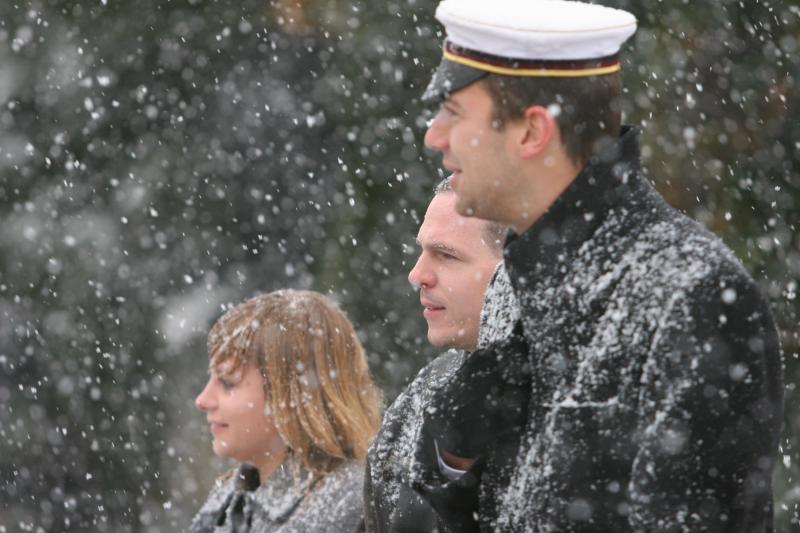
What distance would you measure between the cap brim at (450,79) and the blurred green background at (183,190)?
154 inches

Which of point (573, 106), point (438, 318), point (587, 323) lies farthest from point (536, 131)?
point (438, 318)

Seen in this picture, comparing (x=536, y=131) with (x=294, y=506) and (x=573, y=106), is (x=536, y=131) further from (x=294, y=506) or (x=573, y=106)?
(x=294, y=506)

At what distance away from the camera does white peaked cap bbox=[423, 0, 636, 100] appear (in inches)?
83.0

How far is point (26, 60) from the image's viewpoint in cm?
718

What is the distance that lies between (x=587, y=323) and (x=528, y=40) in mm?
461

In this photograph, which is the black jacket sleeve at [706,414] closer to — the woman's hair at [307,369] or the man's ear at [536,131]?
the man's ear at [536,131]

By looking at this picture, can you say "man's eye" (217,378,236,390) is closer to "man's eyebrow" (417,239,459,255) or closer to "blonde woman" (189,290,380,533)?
"blonde woman" (189,290,380,533)

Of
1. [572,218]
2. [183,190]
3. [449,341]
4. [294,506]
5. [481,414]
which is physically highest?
[572,218]

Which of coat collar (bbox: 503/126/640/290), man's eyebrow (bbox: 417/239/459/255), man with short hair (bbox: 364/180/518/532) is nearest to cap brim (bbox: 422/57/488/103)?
coat collar (bbox: 503/126/640/290)

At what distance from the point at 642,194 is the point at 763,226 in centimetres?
383

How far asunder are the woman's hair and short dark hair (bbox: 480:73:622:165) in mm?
1846

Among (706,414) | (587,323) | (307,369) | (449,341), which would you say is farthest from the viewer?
(307,369)

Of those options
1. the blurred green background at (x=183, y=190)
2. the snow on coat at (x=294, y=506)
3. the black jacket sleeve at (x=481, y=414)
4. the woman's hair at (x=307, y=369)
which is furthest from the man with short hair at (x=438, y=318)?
the blurred green background at (x=183, y=190)

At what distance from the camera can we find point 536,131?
2.09 meters
